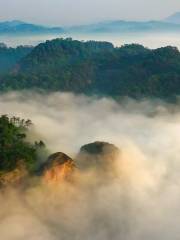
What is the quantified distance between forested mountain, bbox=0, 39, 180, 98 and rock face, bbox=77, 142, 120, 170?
46.3m

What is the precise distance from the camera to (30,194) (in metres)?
47.3

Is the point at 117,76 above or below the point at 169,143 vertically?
above

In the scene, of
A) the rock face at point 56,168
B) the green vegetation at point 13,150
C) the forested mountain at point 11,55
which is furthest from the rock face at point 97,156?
the forested mountain at point 11,55

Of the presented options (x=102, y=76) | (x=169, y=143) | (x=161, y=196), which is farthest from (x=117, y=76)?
(x=161, y=196)

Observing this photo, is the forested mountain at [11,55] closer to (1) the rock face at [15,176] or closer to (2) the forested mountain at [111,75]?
(2) the forested mountain at [111,75]

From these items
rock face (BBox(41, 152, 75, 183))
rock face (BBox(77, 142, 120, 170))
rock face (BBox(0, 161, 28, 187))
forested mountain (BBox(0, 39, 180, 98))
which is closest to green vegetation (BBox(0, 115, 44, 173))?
rock face (BBox(0, 161, 28, 187))

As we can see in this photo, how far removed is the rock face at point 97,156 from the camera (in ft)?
178

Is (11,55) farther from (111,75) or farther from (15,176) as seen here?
(15,176)

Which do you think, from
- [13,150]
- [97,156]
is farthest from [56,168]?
[97,156]

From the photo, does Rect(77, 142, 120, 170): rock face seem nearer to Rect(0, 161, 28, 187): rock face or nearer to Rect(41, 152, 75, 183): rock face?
Rect(41, 152, 75, 183): rock face

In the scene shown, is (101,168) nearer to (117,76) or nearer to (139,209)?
(139,209)

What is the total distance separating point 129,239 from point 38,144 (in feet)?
54.7

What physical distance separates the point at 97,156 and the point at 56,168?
7.79 meters

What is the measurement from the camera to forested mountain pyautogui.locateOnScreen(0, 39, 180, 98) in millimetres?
102938
